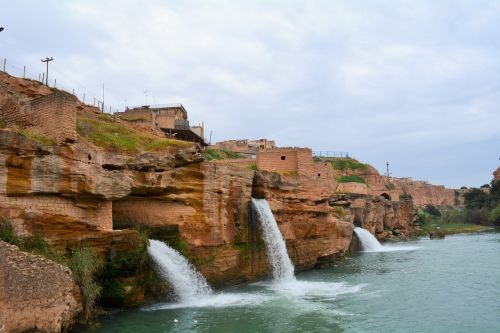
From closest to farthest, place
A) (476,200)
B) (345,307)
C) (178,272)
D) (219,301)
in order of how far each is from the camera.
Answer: (345,307) → (219,301) → (178,272) → (476,200)

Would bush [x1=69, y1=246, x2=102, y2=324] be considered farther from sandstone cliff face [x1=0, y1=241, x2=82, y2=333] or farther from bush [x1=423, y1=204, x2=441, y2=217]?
bush [x1=423, y1=204, x2=441, y2=217]

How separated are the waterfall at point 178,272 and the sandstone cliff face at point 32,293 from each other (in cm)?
515

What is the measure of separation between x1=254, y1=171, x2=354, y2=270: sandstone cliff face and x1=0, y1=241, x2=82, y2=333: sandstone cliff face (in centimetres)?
1371

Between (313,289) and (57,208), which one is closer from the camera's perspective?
(57,208)

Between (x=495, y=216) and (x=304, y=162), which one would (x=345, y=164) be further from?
(x=304, y=162)

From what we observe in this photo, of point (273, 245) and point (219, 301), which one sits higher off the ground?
point (273, 245)

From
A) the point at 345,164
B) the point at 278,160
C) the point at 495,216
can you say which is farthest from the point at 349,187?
the point at 278,160

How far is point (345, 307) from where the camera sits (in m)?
15.7

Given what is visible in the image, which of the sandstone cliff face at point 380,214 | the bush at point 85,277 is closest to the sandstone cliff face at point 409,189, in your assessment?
the sandstone cliff face at point 380,214

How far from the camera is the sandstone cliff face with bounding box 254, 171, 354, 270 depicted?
968 inches

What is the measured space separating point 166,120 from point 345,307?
2815 cm

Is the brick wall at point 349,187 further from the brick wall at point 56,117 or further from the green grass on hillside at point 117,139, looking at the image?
the brick wall at point 56,117

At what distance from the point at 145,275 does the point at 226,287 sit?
193 inches

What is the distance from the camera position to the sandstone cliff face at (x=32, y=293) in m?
9.70
